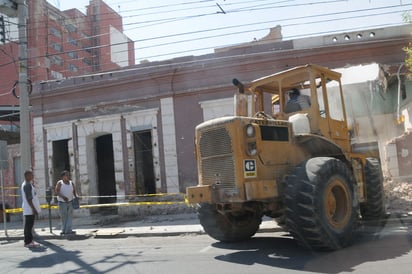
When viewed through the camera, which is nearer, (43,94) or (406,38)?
(406,38)

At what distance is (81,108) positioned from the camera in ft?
58.6

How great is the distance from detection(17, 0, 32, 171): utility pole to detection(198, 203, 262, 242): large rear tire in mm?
7107

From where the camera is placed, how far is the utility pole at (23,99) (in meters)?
13.4

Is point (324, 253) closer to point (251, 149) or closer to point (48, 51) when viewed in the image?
point (251, 149)

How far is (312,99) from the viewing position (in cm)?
812

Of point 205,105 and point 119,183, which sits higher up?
point 205,105

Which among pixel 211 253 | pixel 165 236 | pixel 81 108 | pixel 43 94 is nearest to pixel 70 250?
pixel 165 236

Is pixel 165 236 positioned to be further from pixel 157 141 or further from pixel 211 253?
pixel 157 141

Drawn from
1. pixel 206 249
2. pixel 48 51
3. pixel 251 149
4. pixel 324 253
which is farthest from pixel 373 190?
pixel 48 51

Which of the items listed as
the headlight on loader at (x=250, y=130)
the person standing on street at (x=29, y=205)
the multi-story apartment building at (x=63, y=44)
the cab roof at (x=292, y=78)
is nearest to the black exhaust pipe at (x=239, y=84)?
the cab roof at (x=292, y=78)

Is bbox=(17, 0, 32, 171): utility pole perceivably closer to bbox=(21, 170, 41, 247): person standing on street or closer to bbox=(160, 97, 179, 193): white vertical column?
bbox=(21, 170, 41, 247): person standing on street

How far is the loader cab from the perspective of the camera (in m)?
8.12

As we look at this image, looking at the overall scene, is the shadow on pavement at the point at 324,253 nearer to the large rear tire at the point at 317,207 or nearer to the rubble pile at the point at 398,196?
the large rear tire at the point at 317,207

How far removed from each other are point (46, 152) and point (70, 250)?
9908 mm
